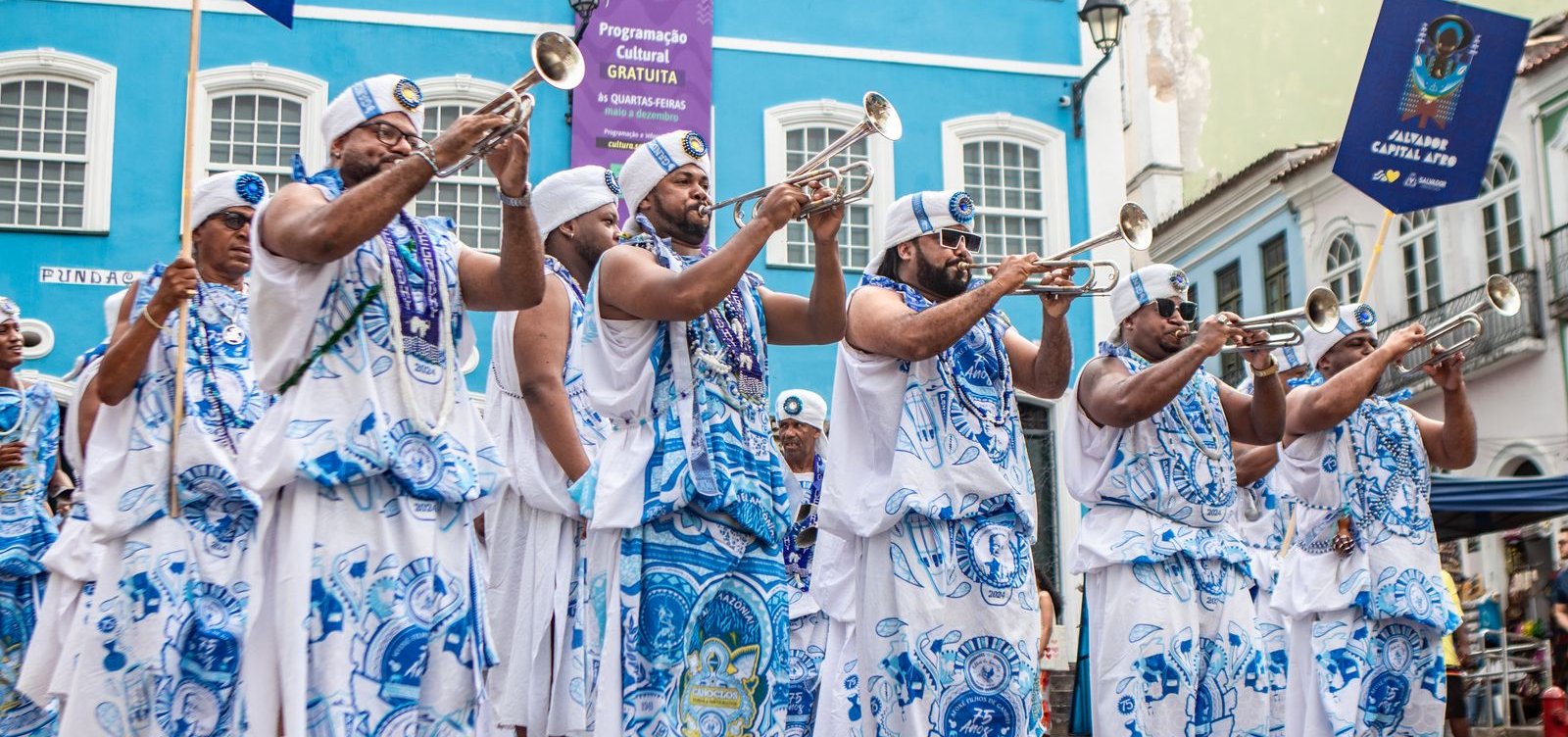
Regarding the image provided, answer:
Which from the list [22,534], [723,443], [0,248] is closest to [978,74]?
[0,248]

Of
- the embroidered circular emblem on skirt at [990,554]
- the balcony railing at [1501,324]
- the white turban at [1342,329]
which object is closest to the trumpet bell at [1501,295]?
the white turban at [1342,329]

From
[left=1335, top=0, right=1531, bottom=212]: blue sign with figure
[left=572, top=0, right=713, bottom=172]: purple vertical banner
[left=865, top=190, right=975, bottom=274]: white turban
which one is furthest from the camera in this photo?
[left=572, top=0, right=713, bottom=172]: purple vertical banner

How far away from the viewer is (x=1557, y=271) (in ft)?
88.7

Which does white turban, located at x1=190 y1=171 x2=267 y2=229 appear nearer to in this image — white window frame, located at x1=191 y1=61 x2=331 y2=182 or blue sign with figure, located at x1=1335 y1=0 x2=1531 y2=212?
blue sign with figure, located at x1=1335 y1=0 x2=1531 y2=212

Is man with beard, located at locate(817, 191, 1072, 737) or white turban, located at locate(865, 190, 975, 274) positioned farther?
white turban, located at locate(865, 190, 975, 274)

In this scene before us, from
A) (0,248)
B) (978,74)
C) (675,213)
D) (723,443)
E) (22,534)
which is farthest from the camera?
(978,74)

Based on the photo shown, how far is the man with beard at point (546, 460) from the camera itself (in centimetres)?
694

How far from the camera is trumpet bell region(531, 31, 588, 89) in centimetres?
530

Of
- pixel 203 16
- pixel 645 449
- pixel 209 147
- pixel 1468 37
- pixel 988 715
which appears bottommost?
pixel 988 715

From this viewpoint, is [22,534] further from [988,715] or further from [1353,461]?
[1353,461]

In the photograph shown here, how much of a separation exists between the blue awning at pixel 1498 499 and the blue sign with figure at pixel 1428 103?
16.9 ft

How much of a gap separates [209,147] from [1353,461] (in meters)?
13.8

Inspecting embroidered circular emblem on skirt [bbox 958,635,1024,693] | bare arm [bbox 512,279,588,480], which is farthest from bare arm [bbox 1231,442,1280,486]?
bare arm [bbox 512,279,588,480]

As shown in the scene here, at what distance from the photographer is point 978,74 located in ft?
70.1
